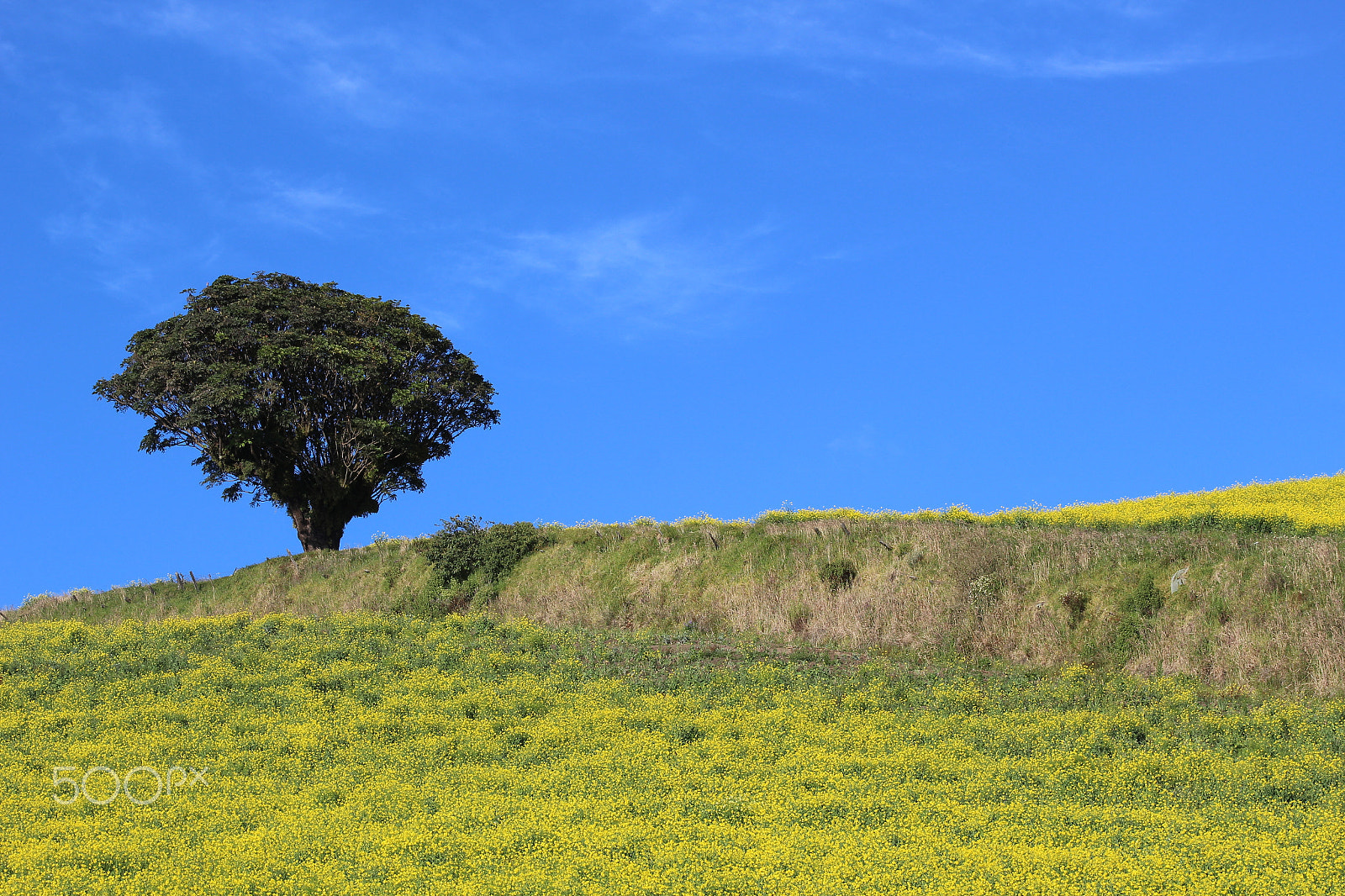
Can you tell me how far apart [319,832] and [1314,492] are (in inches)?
1255

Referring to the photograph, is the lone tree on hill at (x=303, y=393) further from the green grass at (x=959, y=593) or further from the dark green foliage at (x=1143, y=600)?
the dark green foliage at (x=1143, y=600)

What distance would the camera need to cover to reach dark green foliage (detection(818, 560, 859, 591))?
82.4ft

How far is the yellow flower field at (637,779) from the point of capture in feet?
35.9

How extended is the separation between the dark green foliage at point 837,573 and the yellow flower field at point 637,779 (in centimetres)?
538

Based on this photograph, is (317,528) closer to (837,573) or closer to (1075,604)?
(837,573)

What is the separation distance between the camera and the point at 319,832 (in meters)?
12.0

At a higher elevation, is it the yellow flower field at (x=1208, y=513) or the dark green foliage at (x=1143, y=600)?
the yellow flower field at (x=1208, y=513)

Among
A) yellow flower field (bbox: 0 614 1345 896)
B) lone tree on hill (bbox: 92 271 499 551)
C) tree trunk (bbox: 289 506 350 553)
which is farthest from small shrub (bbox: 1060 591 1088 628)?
tree trunk (bbox: 289 506 350 553)

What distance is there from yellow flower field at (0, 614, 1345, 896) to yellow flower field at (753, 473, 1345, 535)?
11.2 meters

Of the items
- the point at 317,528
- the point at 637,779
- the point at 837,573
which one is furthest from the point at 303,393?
the point at 637,779

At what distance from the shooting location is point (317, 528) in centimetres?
3988
